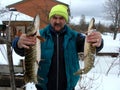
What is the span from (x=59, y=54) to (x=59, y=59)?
0.05m

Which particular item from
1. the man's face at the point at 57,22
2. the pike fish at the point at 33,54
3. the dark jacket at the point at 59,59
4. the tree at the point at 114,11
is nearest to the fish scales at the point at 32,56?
the pike fish at the point at 33,54

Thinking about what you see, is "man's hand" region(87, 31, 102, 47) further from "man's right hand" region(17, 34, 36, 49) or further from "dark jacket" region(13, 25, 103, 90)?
"dark jacket" region(13, 25, 103, 90)

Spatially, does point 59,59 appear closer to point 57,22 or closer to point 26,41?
point 57,22

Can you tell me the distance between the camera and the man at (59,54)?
3949 millimetres

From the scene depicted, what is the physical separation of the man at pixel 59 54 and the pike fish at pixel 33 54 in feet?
1.79

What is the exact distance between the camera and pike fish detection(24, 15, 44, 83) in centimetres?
302

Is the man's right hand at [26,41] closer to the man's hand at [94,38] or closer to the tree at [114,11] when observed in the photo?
the man's hand at [94,38]

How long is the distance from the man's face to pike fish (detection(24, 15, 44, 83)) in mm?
788

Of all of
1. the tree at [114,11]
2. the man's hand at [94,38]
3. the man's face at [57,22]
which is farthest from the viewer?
the tree at [114,11]

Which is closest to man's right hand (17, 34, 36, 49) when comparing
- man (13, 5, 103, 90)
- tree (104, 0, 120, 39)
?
man (13, 5, 103, 90)

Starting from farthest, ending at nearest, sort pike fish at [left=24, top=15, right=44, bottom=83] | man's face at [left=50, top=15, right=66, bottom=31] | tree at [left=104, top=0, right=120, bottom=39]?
1. tree at [left=104, top=0, right=120, bottom=39]
2. man's face at [left=50, top=15, right=66, bottom=31]
3. pike fish at [left=24, top=15, right=44, bottom=83]

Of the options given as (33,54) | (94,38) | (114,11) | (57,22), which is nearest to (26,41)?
(33,54)

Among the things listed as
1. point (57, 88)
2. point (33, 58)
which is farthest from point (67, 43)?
point (33, 58)

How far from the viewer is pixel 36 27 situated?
3008 millimetres
